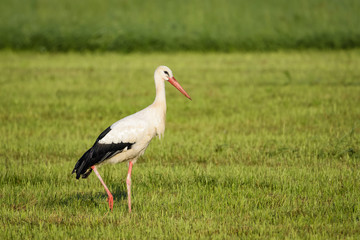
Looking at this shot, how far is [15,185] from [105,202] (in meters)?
1.45

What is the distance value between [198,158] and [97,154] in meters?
2.67

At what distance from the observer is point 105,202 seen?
23.4ft

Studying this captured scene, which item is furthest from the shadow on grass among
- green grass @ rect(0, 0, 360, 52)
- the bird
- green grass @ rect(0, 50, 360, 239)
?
green grass @ rect(0, 0, 360, 52)

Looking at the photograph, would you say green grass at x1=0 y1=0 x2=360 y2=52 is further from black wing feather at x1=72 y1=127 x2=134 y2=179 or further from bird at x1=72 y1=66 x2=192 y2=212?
black wing feather at x1=72 y1=127 x2=134 y2=179

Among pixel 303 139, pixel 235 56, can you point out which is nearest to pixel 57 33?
pixel 235 56

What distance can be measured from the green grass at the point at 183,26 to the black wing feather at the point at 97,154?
18.2 metres

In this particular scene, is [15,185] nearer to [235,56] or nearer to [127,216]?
[127,216]

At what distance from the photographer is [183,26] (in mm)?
26594

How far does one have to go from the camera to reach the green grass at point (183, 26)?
82.5ft

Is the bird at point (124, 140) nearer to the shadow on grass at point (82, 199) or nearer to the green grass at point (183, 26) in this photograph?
the shadow on grass at point (82, 199)

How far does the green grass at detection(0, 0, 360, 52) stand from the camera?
2516 centimetres

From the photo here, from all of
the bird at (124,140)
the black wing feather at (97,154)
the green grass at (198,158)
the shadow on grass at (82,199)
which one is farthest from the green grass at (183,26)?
the black wing feather at (97,154)

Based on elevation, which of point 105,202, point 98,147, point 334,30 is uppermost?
point 334,30

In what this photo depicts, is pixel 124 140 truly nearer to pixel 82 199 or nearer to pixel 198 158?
pixel 82 199
